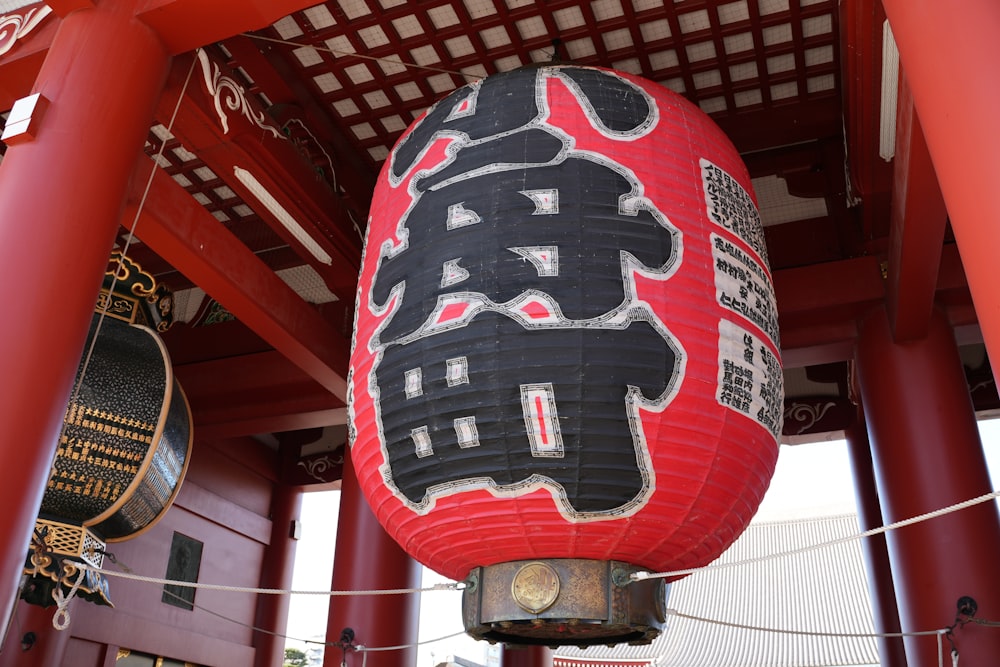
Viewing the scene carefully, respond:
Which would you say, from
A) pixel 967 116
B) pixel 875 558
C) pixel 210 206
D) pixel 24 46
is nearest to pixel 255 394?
pixel 210 206

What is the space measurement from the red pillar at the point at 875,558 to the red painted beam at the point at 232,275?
3.34m

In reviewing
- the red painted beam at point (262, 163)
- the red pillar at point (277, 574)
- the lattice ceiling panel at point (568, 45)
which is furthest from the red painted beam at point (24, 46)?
the red pillar at point (277, 574)

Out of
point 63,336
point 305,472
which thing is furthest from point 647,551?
point 305,472

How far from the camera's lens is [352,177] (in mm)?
4867

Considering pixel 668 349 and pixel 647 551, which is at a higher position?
pixel 668 349

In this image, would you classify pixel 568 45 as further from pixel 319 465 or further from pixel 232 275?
pixel 319 465

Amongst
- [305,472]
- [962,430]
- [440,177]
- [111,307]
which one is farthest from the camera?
[305,472]

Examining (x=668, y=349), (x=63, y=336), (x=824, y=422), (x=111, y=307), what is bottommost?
(x=668, y=349)

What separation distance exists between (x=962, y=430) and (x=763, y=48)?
2012mm

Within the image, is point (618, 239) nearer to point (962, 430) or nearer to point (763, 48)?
point (763, 48)

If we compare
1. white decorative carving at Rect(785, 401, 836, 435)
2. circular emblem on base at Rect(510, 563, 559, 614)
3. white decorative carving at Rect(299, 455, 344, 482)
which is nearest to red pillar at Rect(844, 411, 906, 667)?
white decorative carving at Rect(785, 401, 836, 435)

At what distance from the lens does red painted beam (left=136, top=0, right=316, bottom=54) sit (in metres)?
3.06

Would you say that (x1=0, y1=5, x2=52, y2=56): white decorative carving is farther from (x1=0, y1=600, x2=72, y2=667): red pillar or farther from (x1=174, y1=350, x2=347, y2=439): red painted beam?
(x1=0, y1=600, x2=72, y2=667): red pillar

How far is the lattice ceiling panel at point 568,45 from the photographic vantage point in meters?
4.01
